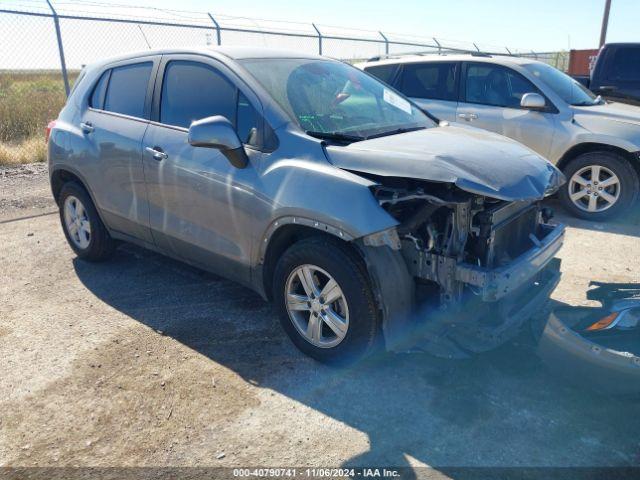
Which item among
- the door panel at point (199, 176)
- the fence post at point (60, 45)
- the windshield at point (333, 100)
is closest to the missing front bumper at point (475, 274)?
the windshield at point (333, 100)

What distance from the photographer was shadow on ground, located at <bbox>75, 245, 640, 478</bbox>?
2.61 meters

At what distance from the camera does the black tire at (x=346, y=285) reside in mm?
2969

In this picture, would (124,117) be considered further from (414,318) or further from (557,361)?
(557,361)

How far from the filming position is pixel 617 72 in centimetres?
891

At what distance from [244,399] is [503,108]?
531cm

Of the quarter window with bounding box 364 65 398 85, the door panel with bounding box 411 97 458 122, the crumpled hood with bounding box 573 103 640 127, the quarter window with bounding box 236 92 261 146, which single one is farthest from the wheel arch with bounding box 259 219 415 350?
the quarter window with bounding box 364 65 398 85

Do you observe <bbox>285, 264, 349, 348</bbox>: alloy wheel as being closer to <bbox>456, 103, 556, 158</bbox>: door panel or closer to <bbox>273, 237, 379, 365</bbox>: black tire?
<bbox>273, 237, 379, 365</bbox>: black tire

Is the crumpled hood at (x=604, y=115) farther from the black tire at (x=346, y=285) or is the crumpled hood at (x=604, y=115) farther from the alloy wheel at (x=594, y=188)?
the black tire at (x=346, y=285)

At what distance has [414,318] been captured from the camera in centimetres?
305

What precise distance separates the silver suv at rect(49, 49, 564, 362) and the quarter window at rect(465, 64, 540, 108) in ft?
10.5

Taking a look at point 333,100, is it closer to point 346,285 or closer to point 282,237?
point 282,237

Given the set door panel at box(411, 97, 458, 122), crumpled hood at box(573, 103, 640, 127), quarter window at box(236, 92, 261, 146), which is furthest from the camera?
door panel at box(411, 97, 458, 122)

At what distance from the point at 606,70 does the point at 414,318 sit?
793 centimetres

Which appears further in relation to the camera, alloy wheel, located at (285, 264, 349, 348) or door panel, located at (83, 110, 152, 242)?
door panel, located at (83, 110, 152, 242)
